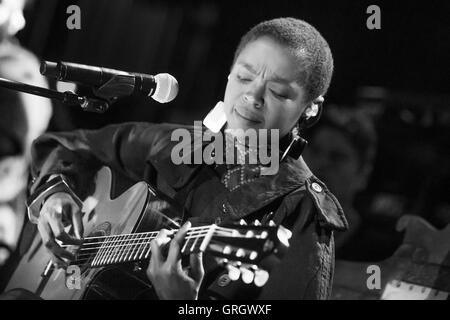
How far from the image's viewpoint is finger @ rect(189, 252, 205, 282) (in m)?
1.77

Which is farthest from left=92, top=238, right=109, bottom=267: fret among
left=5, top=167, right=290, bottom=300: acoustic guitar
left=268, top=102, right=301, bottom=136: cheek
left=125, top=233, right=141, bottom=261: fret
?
left=268, top=102, right=301, bottom=136: cheek

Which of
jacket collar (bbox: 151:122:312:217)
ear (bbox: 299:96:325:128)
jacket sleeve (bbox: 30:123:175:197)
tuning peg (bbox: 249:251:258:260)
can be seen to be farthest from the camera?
jacket sleeve (bbox: 30:123:175:197)

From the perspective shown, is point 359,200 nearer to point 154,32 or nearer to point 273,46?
point 273,46

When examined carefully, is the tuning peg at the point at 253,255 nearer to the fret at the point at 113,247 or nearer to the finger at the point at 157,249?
the finger at the point at 157,249

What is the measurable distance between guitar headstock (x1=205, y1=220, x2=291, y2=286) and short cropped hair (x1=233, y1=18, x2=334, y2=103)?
0.54 metres

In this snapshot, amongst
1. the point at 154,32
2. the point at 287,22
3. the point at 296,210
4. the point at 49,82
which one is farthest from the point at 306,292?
the point at 49,82

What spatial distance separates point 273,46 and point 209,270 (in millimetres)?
717

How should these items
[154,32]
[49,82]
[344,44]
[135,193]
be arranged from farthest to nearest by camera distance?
[49,82] < [154,32] < [344,44] < [135,193]

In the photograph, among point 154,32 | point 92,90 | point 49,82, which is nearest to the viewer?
point 92,90

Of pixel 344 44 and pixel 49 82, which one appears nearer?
pixel 344 44

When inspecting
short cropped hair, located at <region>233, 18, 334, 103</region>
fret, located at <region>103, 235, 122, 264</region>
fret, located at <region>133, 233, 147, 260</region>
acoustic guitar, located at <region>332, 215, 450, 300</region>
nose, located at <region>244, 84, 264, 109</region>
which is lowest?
acoustic guitar, located at <region>332, 215, 450, 300</region>

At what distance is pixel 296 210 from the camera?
1.87 meters

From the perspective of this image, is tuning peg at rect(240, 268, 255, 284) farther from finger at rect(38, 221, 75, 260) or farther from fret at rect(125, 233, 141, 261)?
finger at rect(38, 221, 75, 260)

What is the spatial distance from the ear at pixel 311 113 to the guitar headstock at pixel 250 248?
49 cm
